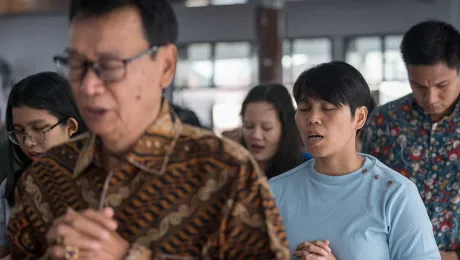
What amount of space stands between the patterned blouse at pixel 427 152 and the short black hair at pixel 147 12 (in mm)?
1719

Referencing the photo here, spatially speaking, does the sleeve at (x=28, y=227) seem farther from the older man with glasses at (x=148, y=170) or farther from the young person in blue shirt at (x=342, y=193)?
the young person in blue shirt at (x=342, y=193)

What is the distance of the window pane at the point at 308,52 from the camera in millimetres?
12445

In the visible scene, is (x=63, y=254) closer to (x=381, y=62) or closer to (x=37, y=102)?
(x=37, y=102)

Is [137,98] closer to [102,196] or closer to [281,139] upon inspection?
[102,196]

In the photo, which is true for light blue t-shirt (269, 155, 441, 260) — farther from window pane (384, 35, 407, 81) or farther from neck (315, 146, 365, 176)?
window pane (384, 35, 407, 81)

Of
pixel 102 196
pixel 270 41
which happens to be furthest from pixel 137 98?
pixel 270 41

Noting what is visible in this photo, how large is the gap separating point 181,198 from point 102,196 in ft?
0.50

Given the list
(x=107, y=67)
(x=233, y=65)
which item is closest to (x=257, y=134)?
(x=107, y=67)

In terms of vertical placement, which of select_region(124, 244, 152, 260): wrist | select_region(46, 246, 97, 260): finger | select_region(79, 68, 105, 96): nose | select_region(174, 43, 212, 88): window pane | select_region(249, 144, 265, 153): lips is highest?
select_region(79, 68, 105, 96): nose

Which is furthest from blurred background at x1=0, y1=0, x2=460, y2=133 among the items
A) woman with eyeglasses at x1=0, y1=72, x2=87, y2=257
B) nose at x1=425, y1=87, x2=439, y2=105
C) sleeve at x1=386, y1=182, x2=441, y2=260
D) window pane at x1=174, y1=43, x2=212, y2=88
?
sleeve at x1=386, y1=182, x2=441, y2=260

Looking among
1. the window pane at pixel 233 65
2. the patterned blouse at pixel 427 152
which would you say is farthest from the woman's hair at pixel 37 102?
the window pane at pixel 233 65

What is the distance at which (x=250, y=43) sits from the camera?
1291cm

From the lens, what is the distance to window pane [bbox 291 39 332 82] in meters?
12.4

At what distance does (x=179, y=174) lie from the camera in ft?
4.20
